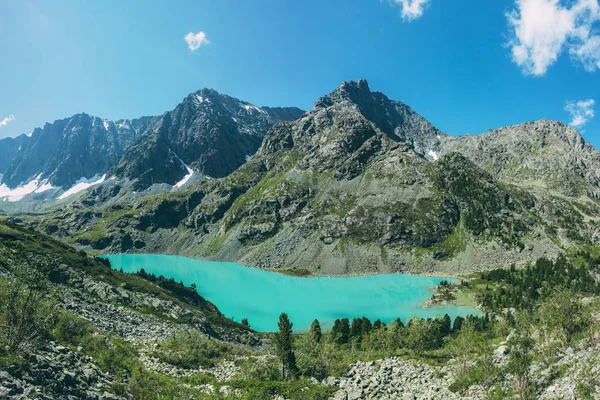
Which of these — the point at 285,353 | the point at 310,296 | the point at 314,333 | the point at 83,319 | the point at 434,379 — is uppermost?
the point at 310,296

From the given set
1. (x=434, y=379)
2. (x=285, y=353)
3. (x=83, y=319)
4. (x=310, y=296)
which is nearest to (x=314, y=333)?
(x=285, y=353)

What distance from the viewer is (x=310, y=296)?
14275 cm

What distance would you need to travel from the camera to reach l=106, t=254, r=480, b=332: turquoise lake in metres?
114

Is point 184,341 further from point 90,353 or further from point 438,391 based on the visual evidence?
point 438,391

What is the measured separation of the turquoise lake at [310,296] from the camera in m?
114

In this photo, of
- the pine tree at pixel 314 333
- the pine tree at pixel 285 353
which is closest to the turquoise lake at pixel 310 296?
the pine tree at pixel 314 333

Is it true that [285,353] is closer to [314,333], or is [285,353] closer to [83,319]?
[314,333]

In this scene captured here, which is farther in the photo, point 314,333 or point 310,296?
point 310,296

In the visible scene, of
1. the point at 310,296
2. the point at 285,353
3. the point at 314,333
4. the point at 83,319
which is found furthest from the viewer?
the point at 310,296

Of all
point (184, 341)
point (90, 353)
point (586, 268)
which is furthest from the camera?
point (586, 268)

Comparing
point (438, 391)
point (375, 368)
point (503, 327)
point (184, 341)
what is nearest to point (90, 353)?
point (184, 341)

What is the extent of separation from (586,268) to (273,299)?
133m

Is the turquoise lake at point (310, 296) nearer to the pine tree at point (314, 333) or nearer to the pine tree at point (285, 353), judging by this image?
the pine tree at point (314, 333)

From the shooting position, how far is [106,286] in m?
68.9
